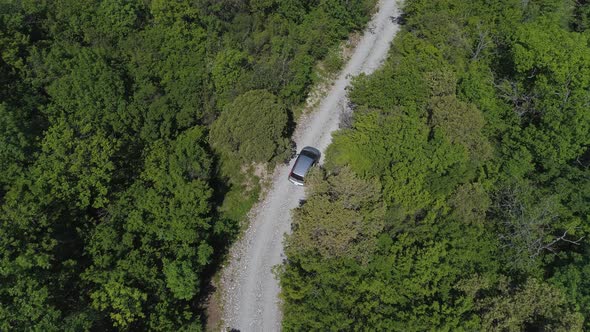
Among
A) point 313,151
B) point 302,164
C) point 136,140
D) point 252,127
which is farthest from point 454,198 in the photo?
point 136,140

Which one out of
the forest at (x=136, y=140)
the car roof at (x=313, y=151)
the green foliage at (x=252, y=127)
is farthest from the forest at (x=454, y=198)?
the forest at (x=136, y=140)

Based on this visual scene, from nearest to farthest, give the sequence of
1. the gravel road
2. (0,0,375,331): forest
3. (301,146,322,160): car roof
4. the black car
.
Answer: (0,0,375,331): forest < the gravel road < the black car < (301,146,322,160): car roof

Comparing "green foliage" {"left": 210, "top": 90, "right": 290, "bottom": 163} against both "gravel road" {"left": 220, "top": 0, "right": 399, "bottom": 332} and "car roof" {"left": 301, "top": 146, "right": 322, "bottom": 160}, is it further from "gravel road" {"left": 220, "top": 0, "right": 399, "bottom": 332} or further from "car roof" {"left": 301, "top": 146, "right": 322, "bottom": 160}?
"gravel road" {"left": 220, "top": 0, "right": 399, "bottom": 332}

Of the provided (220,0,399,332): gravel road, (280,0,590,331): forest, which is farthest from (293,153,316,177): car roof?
(280,0,590,331): forest

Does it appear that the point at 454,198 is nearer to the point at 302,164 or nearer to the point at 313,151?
the point at 302,164

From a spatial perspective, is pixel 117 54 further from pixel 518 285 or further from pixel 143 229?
pixel 518 285

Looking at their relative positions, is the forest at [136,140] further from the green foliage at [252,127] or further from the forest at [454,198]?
the forest at [454,198]
